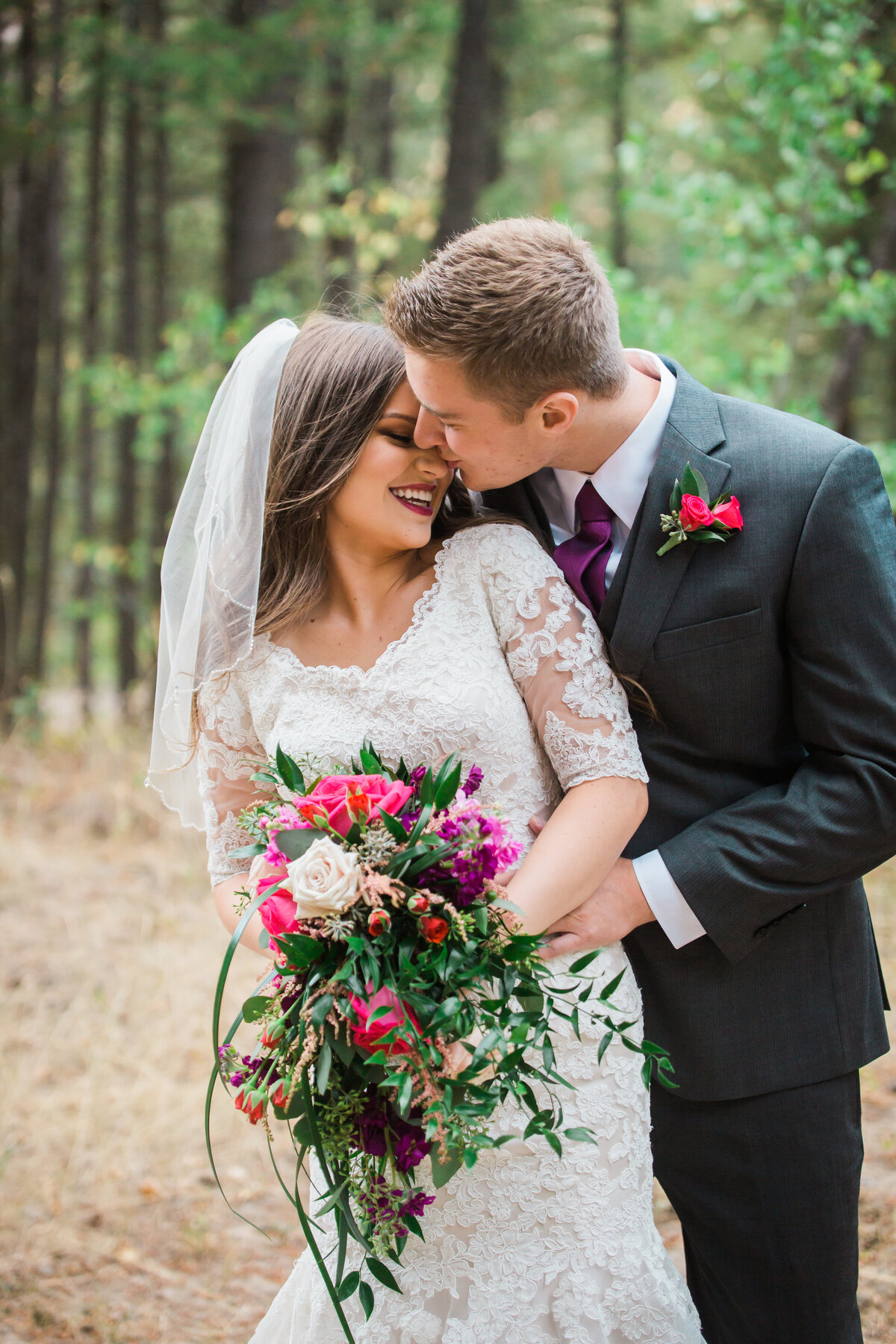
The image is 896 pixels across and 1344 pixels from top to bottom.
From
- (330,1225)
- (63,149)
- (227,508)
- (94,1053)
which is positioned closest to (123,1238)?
(94,1053)

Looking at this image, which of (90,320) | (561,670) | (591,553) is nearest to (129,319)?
(90,320)

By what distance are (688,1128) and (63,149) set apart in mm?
11675

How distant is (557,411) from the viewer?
2.22 metres

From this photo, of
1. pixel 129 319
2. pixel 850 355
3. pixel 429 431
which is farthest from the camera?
pixel 129 319

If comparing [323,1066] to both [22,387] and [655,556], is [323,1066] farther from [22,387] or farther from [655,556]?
[22,387]

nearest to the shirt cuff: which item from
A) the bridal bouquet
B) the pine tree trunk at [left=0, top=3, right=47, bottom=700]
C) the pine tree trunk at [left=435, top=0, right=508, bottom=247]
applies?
Result: the bridal bouquet

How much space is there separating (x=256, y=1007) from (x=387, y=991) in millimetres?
320

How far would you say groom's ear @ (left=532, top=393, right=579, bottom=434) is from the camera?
2199 mm

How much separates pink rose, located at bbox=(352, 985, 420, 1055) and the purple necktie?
999mm

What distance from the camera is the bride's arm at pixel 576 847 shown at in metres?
2.09

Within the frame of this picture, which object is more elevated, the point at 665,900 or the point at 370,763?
the point at 370,763

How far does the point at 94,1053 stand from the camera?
4.89 m

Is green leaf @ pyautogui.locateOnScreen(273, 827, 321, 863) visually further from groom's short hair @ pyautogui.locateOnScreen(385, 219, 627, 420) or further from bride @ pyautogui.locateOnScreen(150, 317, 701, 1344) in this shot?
groom's short hair @ pyautogui.locateOnScreen(385, 219, 627, 420)

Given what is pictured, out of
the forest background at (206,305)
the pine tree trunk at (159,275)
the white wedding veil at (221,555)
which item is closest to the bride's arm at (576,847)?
the white wedding veil at (221,555)
